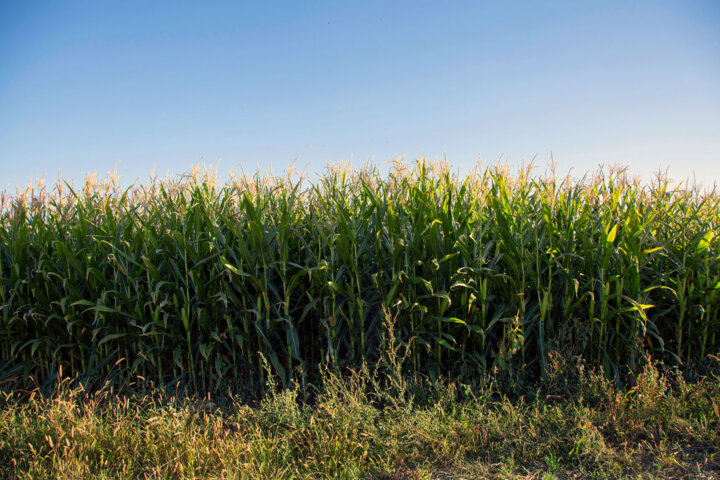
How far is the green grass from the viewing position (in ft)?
8.24

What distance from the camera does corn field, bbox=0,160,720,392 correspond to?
347 cm

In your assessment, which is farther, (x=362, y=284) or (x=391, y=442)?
(x=362, y=284)

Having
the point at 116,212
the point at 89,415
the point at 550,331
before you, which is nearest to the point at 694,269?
the point at 550,331

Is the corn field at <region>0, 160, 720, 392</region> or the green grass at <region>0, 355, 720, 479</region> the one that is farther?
the corn field at <region>0, 160, 720, 392</region>

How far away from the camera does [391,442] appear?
2617mm

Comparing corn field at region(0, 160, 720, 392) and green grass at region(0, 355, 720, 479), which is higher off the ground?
corn field at region(0, 160, 720, 392)

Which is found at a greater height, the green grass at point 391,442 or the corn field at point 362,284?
the corn field at point 362,284

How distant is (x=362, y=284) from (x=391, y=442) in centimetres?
140

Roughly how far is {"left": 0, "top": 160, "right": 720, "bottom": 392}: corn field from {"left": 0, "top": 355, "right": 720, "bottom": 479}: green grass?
481 millimetres

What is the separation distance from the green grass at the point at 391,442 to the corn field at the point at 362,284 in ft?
1.58

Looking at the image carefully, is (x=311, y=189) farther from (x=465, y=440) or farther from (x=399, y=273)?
(x=465, y=440)

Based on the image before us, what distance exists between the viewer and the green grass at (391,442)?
98.9 inches

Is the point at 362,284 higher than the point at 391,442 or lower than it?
higher

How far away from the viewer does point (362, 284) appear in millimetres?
3713
